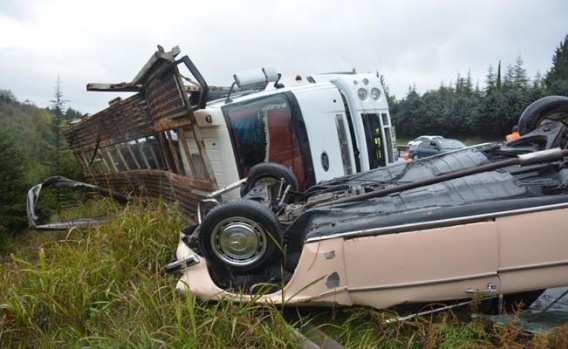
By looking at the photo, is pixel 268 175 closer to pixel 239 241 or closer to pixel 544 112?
pixel 239 241

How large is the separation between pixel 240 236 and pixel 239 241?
0.13 feet

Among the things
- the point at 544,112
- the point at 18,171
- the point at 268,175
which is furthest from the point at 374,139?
the point at 18,171

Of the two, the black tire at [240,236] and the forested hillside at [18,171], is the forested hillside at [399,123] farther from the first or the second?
the black tire at [240,236]

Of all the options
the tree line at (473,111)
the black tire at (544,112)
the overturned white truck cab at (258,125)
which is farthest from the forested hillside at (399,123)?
the black tire at (544,112)

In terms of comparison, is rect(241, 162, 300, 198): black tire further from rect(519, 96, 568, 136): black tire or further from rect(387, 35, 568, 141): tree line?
rect(387, 35, 568, 141): tree line

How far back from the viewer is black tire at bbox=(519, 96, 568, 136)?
→ 12.2 ft

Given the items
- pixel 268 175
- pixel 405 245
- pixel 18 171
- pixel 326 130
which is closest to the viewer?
pixel 405 245

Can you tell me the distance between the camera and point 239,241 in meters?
2.70

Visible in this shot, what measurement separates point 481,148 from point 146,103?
5151 millimetres

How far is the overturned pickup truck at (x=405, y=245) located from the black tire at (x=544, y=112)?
2.18ft

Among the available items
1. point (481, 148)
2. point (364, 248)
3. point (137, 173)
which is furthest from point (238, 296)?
point (137, 173)

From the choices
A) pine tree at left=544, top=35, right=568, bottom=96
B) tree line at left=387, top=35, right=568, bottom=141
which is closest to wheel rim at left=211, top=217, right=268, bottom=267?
tree line at left=387, top=35, right=568, bottom=141

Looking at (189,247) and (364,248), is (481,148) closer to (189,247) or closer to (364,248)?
(364,248)

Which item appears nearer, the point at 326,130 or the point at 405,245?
the point at 405,245
